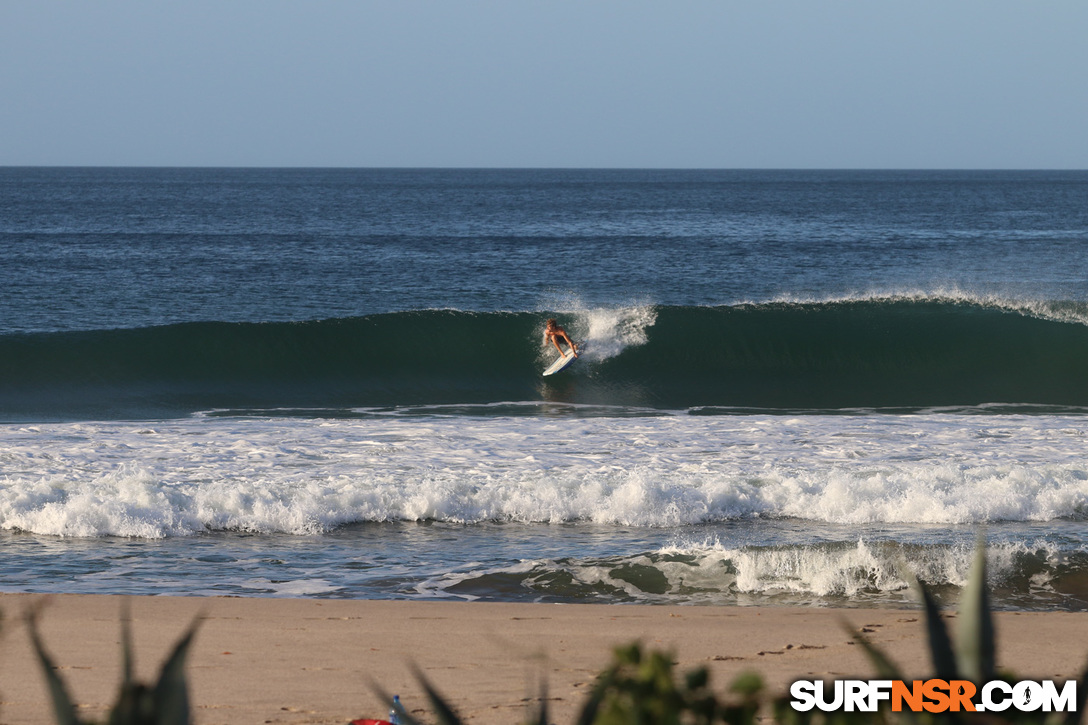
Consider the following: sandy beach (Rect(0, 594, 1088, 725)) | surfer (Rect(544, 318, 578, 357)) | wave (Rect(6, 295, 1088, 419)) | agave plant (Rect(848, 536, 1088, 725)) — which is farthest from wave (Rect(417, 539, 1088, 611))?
surfer (Rect(544, 318, 578, 357))

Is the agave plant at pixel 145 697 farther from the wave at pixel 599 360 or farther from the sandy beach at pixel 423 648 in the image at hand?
the wave at pixel 599 360

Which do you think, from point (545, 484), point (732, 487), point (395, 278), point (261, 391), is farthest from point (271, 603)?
point (395, 278)

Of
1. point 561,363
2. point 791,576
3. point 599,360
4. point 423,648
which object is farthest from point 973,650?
point 599,360

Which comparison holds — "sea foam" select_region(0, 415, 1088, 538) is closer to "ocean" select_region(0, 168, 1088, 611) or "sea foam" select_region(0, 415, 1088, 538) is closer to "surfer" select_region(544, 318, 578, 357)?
"ocean" select_region(0, 168, 1088, 611)

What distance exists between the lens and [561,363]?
1894cm

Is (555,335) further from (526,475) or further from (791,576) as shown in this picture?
(791,576)

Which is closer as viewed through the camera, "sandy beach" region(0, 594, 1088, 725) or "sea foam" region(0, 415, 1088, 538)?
"sandy beach" region(0, 594, 1088, 725)

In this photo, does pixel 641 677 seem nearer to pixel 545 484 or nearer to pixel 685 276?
pixel 545 484

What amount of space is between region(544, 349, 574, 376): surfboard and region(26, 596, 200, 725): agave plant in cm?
1720

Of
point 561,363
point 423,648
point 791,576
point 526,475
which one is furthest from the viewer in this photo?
point 561,363

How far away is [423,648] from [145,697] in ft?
13.3

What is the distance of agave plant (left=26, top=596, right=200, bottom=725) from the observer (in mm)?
1553

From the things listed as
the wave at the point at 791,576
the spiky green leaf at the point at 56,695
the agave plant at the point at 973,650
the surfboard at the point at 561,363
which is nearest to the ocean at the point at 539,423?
the wave at the point at 791,576

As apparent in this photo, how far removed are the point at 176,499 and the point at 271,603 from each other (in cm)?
272
